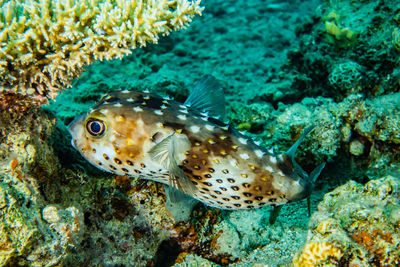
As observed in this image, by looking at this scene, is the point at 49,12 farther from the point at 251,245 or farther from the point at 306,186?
the point at 251,245

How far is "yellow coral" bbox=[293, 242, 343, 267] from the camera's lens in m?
1.97

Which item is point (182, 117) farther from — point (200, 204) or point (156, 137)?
point (200, 204)

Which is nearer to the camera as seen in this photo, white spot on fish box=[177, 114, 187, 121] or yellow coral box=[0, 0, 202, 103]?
yellow coral box=[0, 0, 202, 103]

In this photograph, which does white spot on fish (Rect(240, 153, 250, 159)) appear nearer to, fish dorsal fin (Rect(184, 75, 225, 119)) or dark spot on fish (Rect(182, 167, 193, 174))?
dark spot on fish (Rect(182, 167, 193, 174))

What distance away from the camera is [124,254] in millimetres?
3086

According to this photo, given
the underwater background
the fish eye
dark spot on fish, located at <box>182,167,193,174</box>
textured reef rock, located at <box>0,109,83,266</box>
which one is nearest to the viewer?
textured reef rock, located at <box>0,109,83,266</box>

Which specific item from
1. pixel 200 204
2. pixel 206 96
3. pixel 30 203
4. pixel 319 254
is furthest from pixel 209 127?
pixel 30 203

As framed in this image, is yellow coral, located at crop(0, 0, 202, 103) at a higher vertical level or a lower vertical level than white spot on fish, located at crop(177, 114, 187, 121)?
higher

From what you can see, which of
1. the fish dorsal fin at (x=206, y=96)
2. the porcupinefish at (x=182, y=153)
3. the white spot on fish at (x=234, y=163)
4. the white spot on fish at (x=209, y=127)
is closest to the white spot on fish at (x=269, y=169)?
the porcupinefish at (x=182, y=153)

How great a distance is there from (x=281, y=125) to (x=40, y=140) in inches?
137

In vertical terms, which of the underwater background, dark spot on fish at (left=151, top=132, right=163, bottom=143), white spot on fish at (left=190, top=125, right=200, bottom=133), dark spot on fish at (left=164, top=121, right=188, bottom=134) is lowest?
the underwater background

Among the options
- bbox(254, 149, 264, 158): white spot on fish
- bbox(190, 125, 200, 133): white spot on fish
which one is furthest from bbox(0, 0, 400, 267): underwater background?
bbox(190, 125, 200, 133): white spot on fish

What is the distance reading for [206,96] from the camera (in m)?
3.35

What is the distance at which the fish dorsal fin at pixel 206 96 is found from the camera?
3.32 metres
